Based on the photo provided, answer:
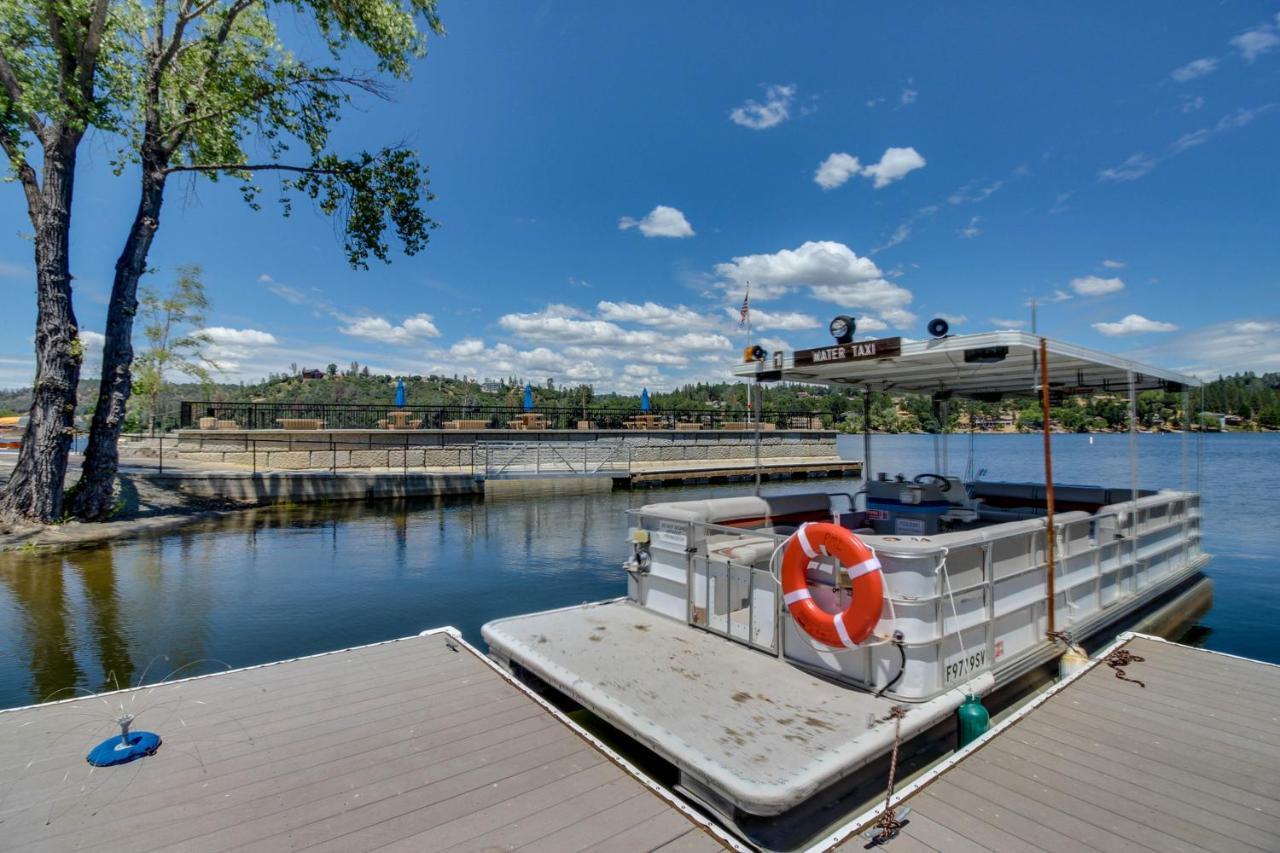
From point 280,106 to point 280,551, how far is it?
1150cm

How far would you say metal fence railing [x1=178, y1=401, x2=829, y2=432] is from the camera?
2858 centimetres

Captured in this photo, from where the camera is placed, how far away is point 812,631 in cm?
421

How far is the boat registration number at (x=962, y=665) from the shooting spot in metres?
4.11

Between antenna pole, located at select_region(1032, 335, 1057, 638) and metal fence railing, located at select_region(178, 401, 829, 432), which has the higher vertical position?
metal fence railing, located at select_region(178, 401, 829, 432)

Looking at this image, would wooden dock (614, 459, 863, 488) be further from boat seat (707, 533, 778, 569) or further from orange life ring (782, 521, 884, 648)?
orange life ring (782, 521, 884, 648)

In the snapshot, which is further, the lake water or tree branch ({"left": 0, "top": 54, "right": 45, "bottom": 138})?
tree branch ({"left": 0, "top": 54, "right": 45, "bottom": 138})

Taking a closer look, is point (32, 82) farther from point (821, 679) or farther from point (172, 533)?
point (821, 679)

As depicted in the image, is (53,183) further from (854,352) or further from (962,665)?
(962,665)

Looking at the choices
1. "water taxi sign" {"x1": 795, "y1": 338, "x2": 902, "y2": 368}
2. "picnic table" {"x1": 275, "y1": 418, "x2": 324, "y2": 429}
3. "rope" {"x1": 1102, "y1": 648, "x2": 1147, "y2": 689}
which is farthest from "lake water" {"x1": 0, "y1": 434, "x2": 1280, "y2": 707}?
"picnic table" {"x1": 275, "y1": 418, "x2": 324, "y2": 429}

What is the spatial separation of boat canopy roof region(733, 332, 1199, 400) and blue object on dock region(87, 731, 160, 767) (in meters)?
5.55

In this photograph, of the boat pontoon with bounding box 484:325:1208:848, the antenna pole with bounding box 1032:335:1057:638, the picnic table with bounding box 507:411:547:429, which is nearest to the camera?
the boat pontoon with bounding box 484:325:1208:848

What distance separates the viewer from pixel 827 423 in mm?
43938

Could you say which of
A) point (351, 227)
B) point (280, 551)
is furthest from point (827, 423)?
point (280, 551)

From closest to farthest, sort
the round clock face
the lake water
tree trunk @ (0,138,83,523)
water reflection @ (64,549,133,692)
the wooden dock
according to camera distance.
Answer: the round clock face
water reflection @ (64,549,133,692)
the lake water
tree trunk @ (0,138,83,523)
the wooden dock
